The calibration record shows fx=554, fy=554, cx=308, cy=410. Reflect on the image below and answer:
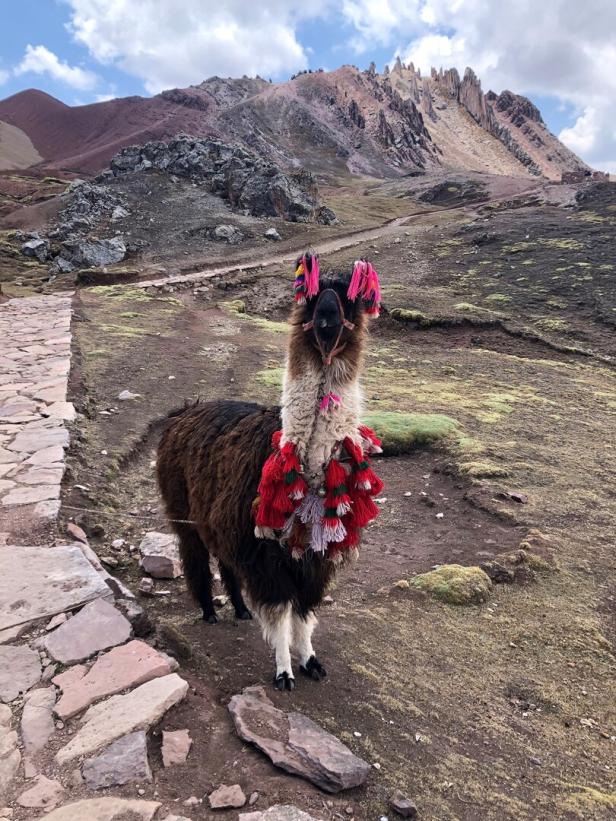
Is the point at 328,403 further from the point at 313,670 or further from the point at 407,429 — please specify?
the point at 407,429

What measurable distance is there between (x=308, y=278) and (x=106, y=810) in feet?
8.18

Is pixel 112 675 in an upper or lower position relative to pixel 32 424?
lower

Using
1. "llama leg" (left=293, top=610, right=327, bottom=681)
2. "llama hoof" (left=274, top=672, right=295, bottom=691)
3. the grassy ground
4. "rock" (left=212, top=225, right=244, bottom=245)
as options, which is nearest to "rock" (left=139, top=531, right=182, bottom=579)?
the grassy ground

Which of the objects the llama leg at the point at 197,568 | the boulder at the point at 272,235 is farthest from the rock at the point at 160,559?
the boulder at the point at 272,235

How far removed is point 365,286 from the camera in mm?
3035

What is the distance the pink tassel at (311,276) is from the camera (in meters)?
2.99

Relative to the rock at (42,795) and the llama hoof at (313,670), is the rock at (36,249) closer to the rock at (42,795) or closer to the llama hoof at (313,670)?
the llama hoof at (313,670)

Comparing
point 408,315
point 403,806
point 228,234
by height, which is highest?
point 228,234

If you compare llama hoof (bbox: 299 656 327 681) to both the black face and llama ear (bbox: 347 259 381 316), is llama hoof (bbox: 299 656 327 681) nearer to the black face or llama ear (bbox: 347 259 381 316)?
the black face

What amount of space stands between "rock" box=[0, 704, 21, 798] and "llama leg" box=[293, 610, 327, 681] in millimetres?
1521

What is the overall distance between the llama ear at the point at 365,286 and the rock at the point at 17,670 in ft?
8.18

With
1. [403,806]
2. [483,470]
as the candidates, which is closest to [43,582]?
[403,806]

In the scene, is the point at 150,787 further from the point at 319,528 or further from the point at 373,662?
the point at 373,662

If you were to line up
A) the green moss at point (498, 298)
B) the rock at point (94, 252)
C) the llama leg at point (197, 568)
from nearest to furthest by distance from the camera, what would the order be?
the llama leg at point (197, 568) → the green moss at point (498, 298) → the rock at point (94, 252)
